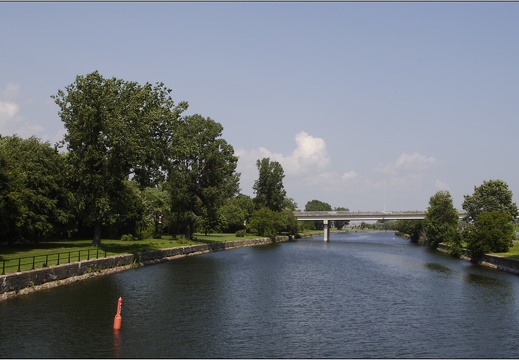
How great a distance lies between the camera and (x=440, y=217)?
116 m

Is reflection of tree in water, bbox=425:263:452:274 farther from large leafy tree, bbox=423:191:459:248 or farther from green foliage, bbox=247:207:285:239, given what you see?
green foliage, bbox=247:207:285:239

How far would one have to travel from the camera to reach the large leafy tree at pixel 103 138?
190ft

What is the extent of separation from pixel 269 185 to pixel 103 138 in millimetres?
93420

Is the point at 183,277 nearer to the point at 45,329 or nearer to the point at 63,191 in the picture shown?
the point at 63,191

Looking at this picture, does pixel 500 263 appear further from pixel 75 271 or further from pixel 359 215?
pixel 359 215

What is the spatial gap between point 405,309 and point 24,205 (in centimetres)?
3988

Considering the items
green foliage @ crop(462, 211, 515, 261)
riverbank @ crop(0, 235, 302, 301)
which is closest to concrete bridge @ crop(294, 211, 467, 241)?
green foliage @ crop(462, 211, 515, 261)

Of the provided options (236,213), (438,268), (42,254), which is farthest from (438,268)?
(236,213)

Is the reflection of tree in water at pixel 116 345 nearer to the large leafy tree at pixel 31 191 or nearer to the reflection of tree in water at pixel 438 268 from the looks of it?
the large leafy tree at pixel 31 191

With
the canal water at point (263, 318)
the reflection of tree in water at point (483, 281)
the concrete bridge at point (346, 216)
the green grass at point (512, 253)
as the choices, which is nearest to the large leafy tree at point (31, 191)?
the canal water at point (263, 318)

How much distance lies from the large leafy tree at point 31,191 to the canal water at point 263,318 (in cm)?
1175

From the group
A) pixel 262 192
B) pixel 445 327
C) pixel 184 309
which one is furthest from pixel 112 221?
pixel 262 192

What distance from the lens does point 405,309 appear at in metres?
37.0

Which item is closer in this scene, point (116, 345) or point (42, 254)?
point (116, 345)
